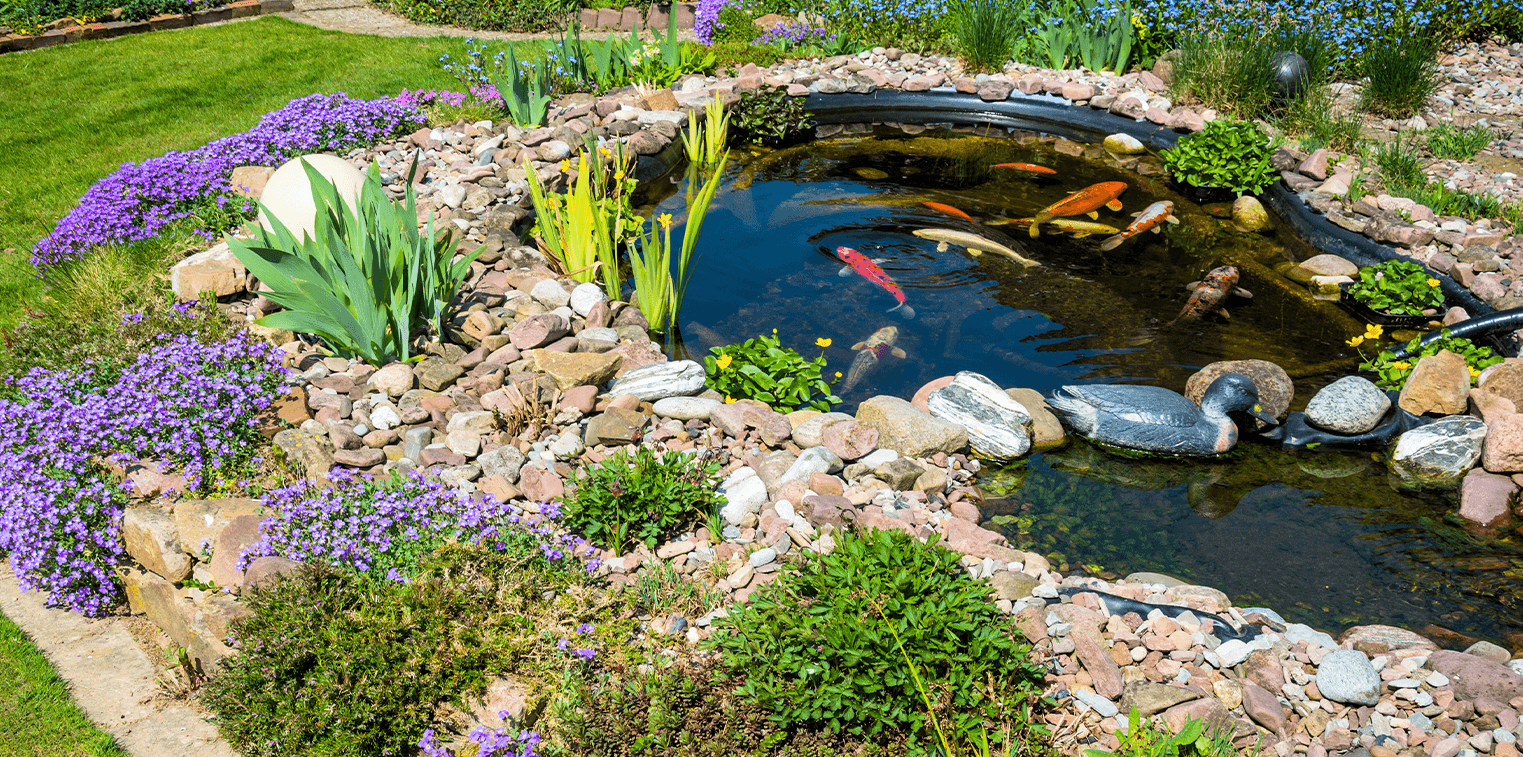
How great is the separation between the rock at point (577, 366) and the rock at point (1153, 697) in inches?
97.9

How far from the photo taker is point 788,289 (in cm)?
536

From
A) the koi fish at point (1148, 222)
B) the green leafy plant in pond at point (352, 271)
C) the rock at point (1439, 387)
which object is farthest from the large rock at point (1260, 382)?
the green leafy plant in pond at point (352, 271)

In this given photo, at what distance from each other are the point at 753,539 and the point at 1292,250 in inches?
187

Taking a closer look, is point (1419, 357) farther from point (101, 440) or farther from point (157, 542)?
point (101, 440)

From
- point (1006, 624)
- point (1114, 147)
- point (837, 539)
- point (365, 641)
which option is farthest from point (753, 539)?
point (1114, 147)

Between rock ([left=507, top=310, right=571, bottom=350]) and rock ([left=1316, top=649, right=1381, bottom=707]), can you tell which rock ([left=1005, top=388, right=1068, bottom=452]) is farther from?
rock ([left=507, top=310, right=571, bottom=350])

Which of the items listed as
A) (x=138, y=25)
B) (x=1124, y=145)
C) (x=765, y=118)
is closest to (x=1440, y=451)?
(x=1124, y=145)

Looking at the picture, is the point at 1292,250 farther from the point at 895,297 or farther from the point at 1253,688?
the point at 1253,688

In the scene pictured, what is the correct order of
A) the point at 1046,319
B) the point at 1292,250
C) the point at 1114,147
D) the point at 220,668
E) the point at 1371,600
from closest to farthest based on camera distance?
the point at 220,668, the point at 1371,600, the point at 1046,319, the point at 1292,250, the point at 1114,147

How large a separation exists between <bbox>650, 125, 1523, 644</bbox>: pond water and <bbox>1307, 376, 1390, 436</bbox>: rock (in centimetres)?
15

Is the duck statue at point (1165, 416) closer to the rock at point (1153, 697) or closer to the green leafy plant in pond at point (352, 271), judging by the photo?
the rock at point (1153, 697)

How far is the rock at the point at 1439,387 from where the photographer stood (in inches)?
167

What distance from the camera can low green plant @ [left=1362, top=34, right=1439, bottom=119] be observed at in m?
7.07

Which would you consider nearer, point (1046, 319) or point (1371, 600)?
point (1371, 600)
